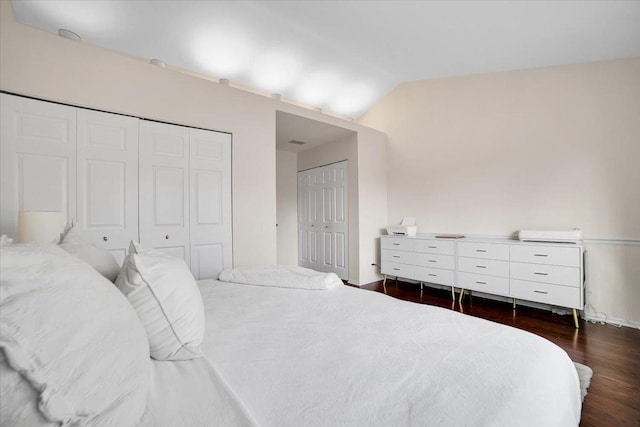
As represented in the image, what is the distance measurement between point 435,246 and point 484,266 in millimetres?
585

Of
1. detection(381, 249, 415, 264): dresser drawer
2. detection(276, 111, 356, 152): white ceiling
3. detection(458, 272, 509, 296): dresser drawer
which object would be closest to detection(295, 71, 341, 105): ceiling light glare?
detection(276, 111, 356, 152): white ceiling

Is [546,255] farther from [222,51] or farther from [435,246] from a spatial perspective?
[222,51]

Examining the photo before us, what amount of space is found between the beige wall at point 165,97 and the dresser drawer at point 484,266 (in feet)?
7.47

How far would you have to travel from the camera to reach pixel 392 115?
4547 mm

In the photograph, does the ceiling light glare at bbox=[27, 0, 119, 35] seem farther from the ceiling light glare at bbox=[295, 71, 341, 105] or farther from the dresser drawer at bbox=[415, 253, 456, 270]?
the dresser drawer at bbox=[415, 253, 456, 270]

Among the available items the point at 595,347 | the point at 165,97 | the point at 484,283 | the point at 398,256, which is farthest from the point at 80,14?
the point at 595,347

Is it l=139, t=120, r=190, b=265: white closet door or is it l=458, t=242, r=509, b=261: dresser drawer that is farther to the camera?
l=458, t=242, r=509, b=261: dresser drawer

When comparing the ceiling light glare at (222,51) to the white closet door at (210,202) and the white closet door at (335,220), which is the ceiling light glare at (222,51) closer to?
the white closet door at (210,202)

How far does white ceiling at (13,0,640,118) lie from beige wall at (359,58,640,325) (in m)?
0.26

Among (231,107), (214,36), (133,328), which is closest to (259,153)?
(231,107)

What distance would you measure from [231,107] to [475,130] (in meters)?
3.06

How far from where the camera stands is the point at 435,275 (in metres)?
3.61

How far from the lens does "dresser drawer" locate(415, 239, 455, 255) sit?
348cm

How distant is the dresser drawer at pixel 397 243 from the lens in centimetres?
387
